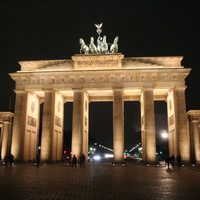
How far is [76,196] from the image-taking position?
38.5ft

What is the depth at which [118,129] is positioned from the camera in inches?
1592

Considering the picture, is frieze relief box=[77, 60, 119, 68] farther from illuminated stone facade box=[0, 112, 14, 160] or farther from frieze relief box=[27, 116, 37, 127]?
illuminated stone facade box=[0, 112, 14, 160]

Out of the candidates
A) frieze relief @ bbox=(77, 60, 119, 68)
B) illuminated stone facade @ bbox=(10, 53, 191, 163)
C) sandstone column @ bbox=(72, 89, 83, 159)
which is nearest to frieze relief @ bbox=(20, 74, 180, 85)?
illuminated stone facade @ bbox=(10, 53, 191, 163)

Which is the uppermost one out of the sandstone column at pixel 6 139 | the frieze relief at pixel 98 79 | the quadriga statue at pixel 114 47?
the quadriga statue at pixel 114 47

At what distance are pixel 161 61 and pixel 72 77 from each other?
1490cm

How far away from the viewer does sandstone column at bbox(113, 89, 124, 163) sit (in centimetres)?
3959

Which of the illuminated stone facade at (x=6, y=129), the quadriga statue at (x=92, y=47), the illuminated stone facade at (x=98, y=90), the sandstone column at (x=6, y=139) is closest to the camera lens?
the illuminated stone facade at (x=98, y=90)

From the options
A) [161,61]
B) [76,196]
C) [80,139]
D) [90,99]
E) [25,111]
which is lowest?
[76,196]

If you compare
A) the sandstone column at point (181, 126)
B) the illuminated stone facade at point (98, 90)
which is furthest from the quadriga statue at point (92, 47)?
the sandstone column at point (181, 126)

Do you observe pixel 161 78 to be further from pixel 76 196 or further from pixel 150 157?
pixel 76 196

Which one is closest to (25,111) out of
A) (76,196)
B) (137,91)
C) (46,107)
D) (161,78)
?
(46,107)

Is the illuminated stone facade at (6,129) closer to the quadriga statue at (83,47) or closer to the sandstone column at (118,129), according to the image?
the quadriga statue at (83,47)

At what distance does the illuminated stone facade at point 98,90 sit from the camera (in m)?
40.5

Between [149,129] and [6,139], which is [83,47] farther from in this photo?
[6,139]
